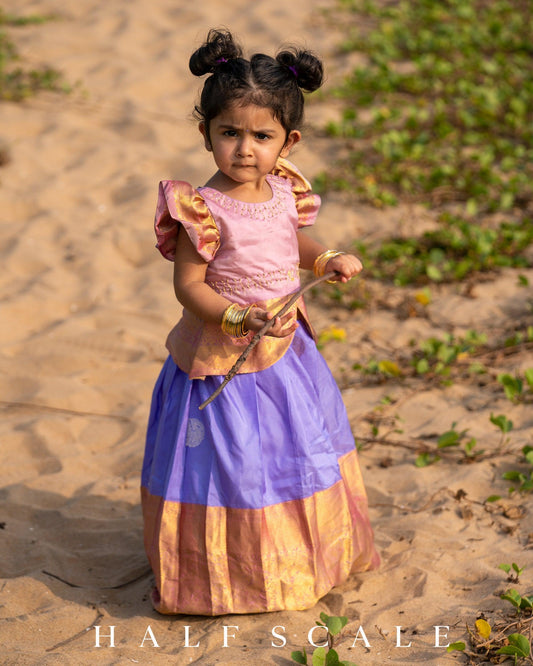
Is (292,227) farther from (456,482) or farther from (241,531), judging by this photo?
(456,482)

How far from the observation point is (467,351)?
3971 mm

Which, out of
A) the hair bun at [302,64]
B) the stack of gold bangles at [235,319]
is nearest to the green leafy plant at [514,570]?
the stack of gold bangles at [235,319]

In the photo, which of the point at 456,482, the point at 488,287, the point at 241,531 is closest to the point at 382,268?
the point at 488,287

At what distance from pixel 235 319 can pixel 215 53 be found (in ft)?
2.30

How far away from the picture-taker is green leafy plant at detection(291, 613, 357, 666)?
218cm

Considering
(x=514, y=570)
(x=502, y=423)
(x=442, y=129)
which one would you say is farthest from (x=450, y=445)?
(x=442, y=129)

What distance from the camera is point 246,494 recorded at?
2.41 metres

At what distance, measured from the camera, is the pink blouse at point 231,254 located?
2312mm

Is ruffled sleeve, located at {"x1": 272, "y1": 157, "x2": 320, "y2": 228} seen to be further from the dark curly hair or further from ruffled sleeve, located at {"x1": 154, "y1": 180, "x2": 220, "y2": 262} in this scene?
ruffled sleeve, located at {"x1": 154, "y1": 180, "x2": 220, "y2": 262}

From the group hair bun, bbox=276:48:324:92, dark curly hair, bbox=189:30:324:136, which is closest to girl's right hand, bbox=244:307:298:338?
dark curly hair, bbox=189:30:324:136

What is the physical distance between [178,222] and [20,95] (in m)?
4.43

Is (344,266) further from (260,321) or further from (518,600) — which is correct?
(518,600)

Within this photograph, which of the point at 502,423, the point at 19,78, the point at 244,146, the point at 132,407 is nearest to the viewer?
the point at 244,146

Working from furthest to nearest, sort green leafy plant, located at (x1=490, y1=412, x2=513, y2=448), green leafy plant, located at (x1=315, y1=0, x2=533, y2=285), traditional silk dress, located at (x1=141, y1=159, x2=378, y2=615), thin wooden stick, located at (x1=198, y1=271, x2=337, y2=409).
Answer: green leafy plant, located at (x1=315, y1=0, x2=533, y2=285) → green leafy plant, located at (x1=490, y1=412, x2=513, y2=448) → traditional silk dress, located at (x1=141, y1=159, x2=378, y2=615) → thin wooden stick, located at (x1=198, y1=271, x2=337, y2=409)
